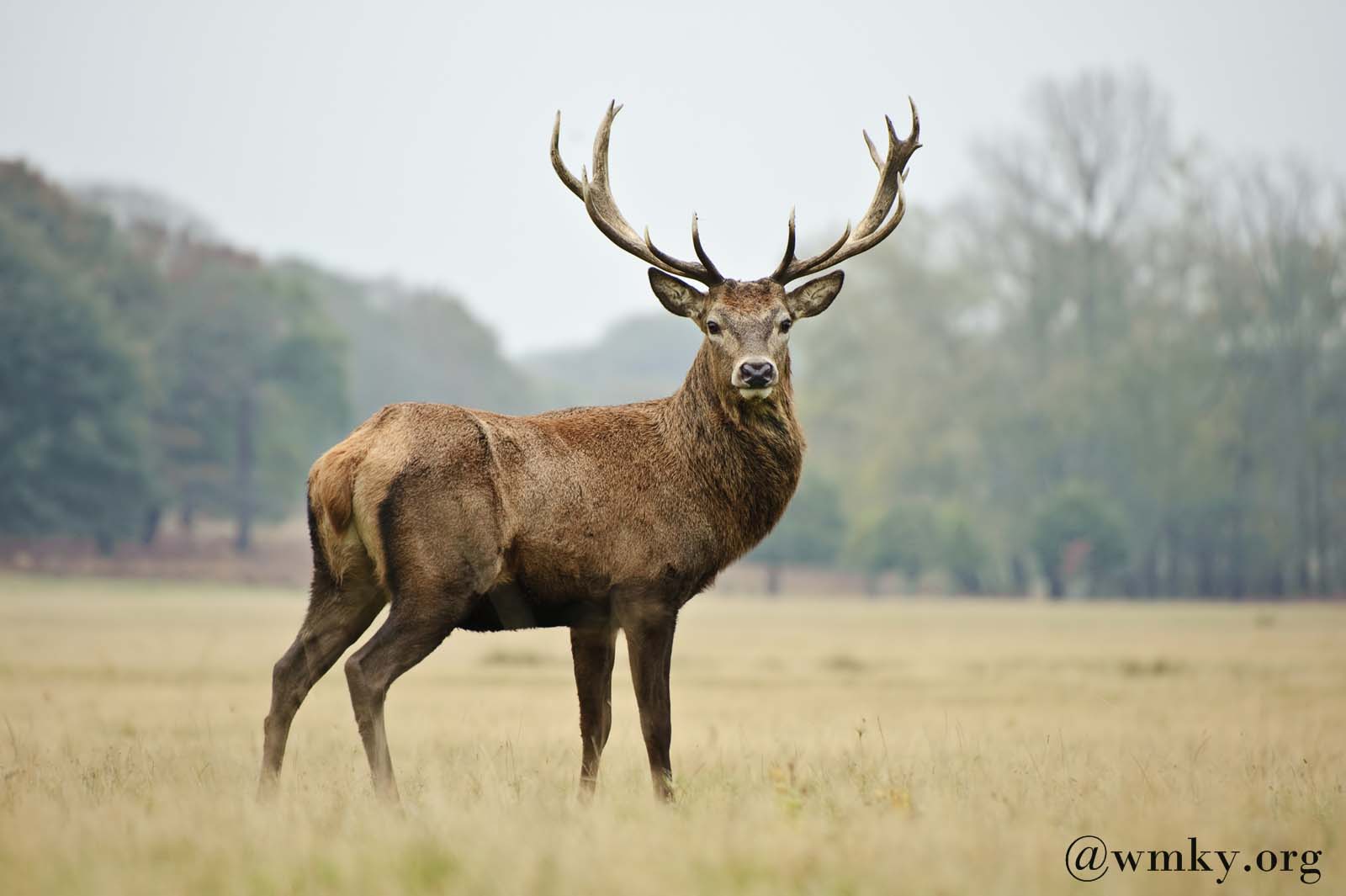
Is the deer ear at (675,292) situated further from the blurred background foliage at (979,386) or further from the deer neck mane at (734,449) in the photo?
the blurred background foliage at (979,386)

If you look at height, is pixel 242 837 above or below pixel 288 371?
below

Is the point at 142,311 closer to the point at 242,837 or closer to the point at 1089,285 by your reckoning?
the point at 1089,285

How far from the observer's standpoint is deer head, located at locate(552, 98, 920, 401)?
27.9 feet

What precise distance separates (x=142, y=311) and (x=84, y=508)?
8.73 m

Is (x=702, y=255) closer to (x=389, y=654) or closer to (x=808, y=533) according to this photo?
(x=389, y=654)

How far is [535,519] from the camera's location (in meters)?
7.97

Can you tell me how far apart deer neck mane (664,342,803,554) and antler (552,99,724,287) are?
578 millimetres

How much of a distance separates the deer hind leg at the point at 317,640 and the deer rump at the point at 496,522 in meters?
0.07

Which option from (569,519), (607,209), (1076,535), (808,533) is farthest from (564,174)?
(808,533)

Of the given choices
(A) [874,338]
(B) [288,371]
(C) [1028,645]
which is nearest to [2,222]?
(B) [288,371]

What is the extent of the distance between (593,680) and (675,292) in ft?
7.30

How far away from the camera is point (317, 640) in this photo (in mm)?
7988

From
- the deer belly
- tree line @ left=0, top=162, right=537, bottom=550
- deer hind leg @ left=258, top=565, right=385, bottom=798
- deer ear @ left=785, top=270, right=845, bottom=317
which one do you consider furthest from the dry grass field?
tree line @ left=0, top=162, right=537, bottom=550

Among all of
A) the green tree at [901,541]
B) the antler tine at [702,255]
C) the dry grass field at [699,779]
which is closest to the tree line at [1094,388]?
the green tree at [901,541]
